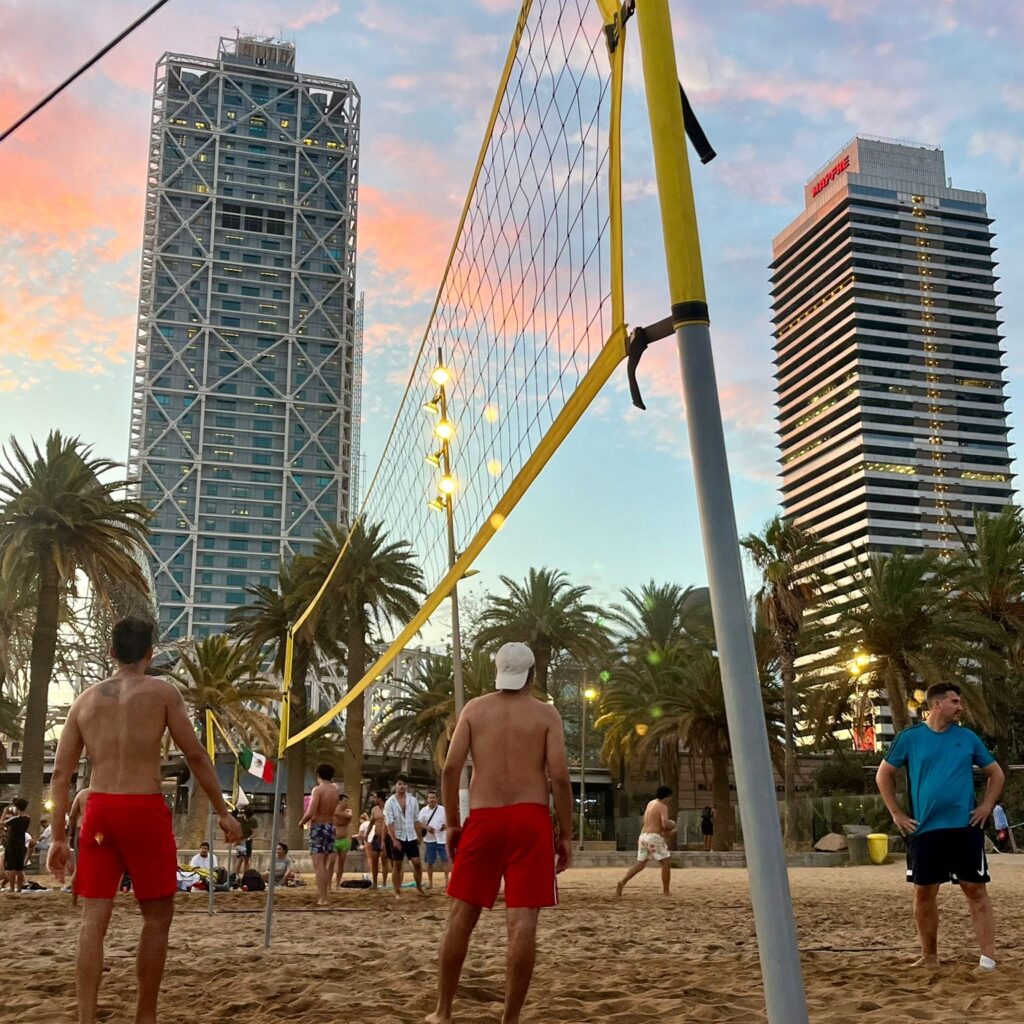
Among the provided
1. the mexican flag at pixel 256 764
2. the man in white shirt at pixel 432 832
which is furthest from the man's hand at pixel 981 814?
the man in white shirt at pixel 432 832

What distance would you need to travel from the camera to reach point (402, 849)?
Result: 45.8 feet

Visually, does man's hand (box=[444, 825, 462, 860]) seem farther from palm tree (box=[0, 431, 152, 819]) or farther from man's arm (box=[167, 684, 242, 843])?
palm tree (box=[0, 431, 152, 819])

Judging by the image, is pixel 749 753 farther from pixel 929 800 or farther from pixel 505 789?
pixel 929 800

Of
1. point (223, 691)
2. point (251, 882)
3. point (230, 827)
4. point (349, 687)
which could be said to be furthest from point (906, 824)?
point (223, 691)

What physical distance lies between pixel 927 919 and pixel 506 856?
2.76 m

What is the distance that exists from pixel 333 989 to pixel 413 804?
31.7ft

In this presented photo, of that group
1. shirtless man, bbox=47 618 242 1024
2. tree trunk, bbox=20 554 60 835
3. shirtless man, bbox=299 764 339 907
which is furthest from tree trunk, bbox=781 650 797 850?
shirtless man, bbox=47 618 242 1024

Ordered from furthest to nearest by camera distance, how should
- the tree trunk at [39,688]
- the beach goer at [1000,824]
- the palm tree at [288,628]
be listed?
the palm tree at [288,628], the beach goer at [1000,824], the tree trunk at [39,688]

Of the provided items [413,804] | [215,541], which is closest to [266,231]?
[215,541]

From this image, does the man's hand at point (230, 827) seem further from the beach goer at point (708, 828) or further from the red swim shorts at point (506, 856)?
the beach goer at point (708, 828)

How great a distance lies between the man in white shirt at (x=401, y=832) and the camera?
1391cm

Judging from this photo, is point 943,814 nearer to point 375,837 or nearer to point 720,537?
point 720,537

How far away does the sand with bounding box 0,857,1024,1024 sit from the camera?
4.70 m

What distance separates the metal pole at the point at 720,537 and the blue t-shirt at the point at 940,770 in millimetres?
3263
